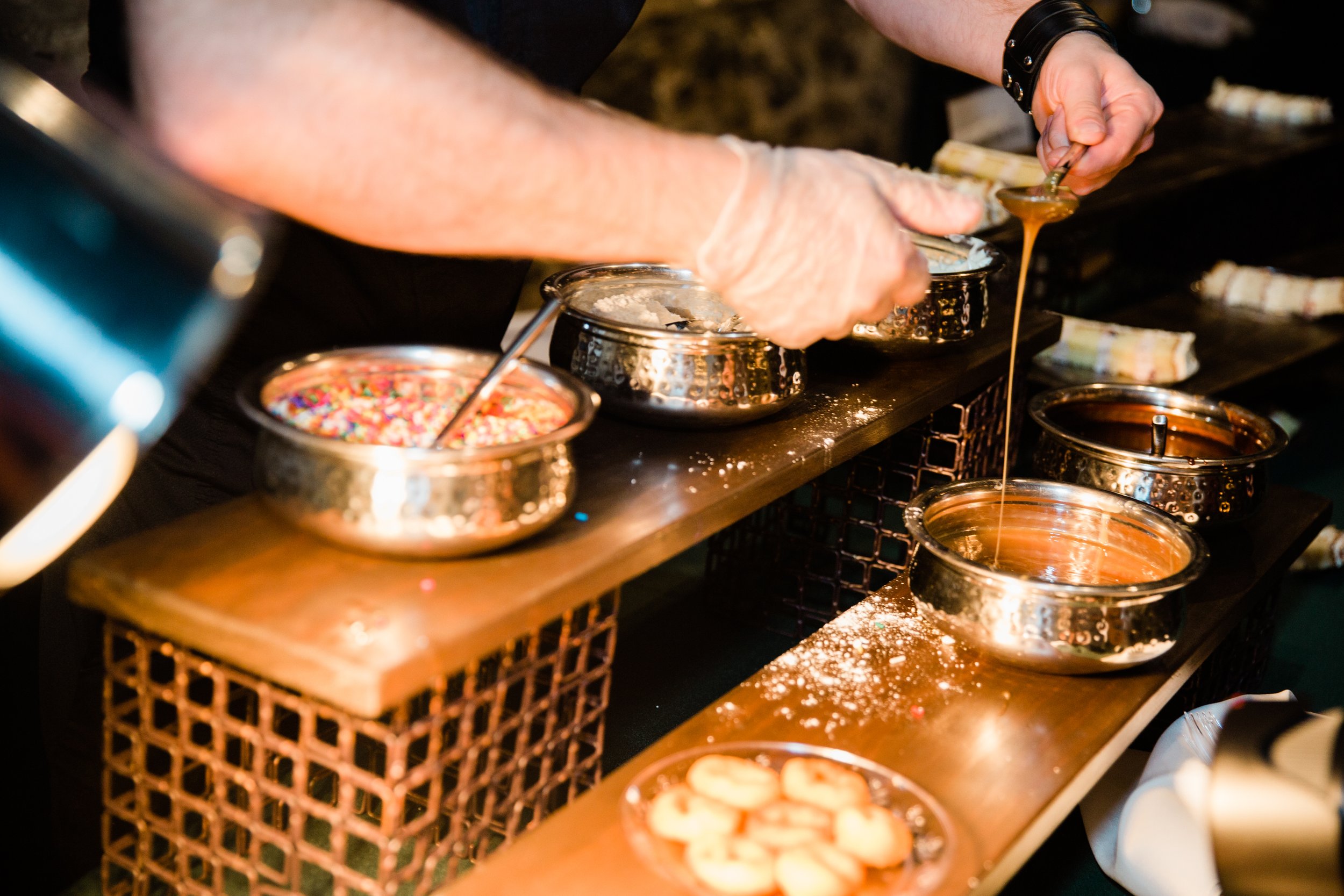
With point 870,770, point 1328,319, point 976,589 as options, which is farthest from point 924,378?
point 1328,319

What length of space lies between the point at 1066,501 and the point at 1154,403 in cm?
59

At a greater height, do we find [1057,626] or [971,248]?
[971,248]

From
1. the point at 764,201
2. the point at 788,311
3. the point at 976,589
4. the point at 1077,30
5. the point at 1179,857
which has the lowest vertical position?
the point at 1179,857

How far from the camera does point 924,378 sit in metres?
2.05

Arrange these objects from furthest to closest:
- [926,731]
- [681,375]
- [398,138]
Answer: [681,375] < [926,731] < [398,138]

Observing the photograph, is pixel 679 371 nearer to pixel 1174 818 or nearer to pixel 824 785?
pixel 824 785

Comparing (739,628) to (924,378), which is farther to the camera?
(739,628)

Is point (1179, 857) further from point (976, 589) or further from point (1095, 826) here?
point (976, 589)

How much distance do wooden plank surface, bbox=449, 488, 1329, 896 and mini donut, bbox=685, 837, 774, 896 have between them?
41mm

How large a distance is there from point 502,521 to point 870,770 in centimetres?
50

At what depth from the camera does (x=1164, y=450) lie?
86.7 inches

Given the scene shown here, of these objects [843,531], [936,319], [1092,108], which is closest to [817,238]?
[936,319]

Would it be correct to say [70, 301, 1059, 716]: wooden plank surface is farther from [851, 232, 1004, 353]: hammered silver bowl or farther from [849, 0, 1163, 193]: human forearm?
[849, 0, 1163, 193]: human forearm

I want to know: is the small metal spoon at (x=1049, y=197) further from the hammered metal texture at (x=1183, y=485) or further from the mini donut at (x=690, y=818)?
the mini donut at (x=690, y=818)
